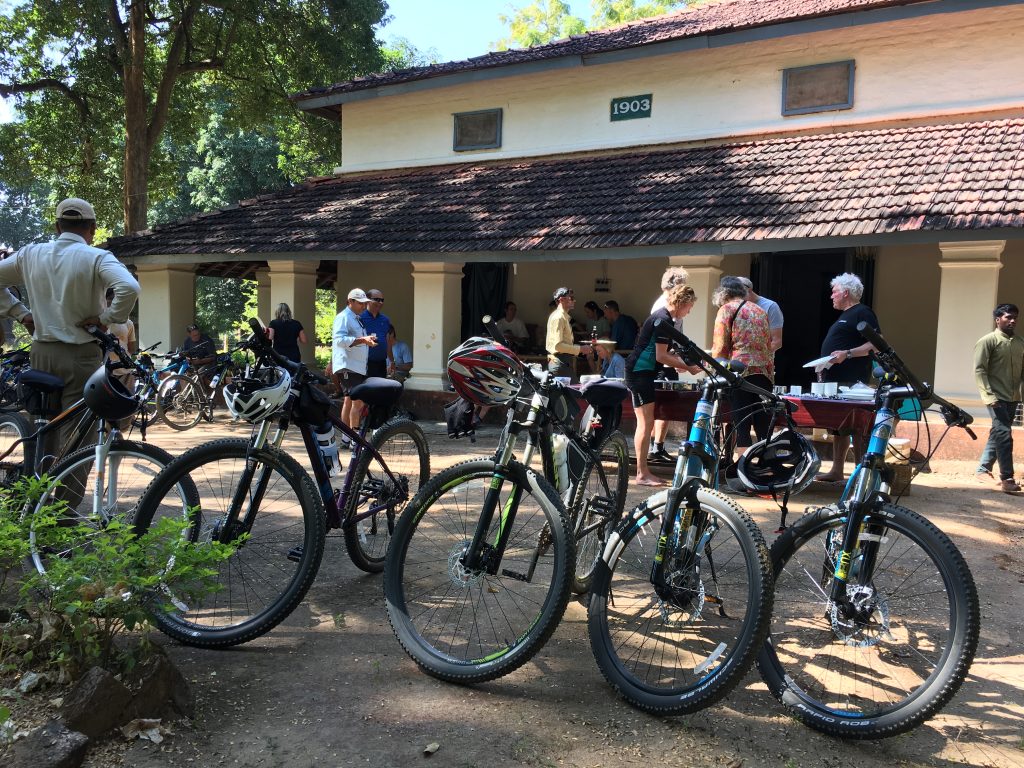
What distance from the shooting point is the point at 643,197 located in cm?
1069

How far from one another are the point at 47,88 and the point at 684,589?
819 inches

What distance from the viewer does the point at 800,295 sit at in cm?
1326

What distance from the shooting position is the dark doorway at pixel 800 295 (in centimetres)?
1245

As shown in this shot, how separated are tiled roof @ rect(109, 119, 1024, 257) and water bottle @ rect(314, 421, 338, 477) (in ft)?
21.1

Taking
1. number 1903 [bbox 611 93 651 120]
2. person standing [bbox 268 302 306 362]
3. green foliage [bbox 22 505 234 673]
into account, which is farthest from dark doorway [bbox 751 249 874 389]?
green foliage [bbox 22 505 234 673]

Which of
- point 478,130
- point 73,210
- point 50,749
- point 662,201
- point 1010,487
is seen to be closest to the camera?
point 50,749

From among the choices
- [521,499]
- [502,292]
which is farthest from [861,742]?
[502,292]

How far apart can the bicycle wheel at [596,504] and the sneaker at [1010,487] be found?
4726mm

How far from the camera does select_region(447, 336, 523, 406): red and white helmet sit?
3.25 metres

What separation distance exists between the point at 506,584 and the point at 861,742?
192 centimetres

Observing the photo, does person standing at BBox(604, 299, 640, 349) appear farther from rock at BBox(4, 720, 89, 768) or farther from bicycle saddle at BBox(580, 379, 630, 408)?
rock at BBox(4, 720, 89, 768)

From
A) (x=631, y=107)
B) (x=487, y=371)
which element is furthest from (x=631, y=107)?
(x=487, y=371)

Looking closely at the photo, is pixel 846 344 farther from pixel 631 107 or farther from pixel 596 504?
pixel 631 107

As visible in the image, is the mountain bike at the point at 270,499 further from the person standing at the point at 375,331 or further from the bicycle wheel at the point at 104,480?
the person standing at the point at 375,331
